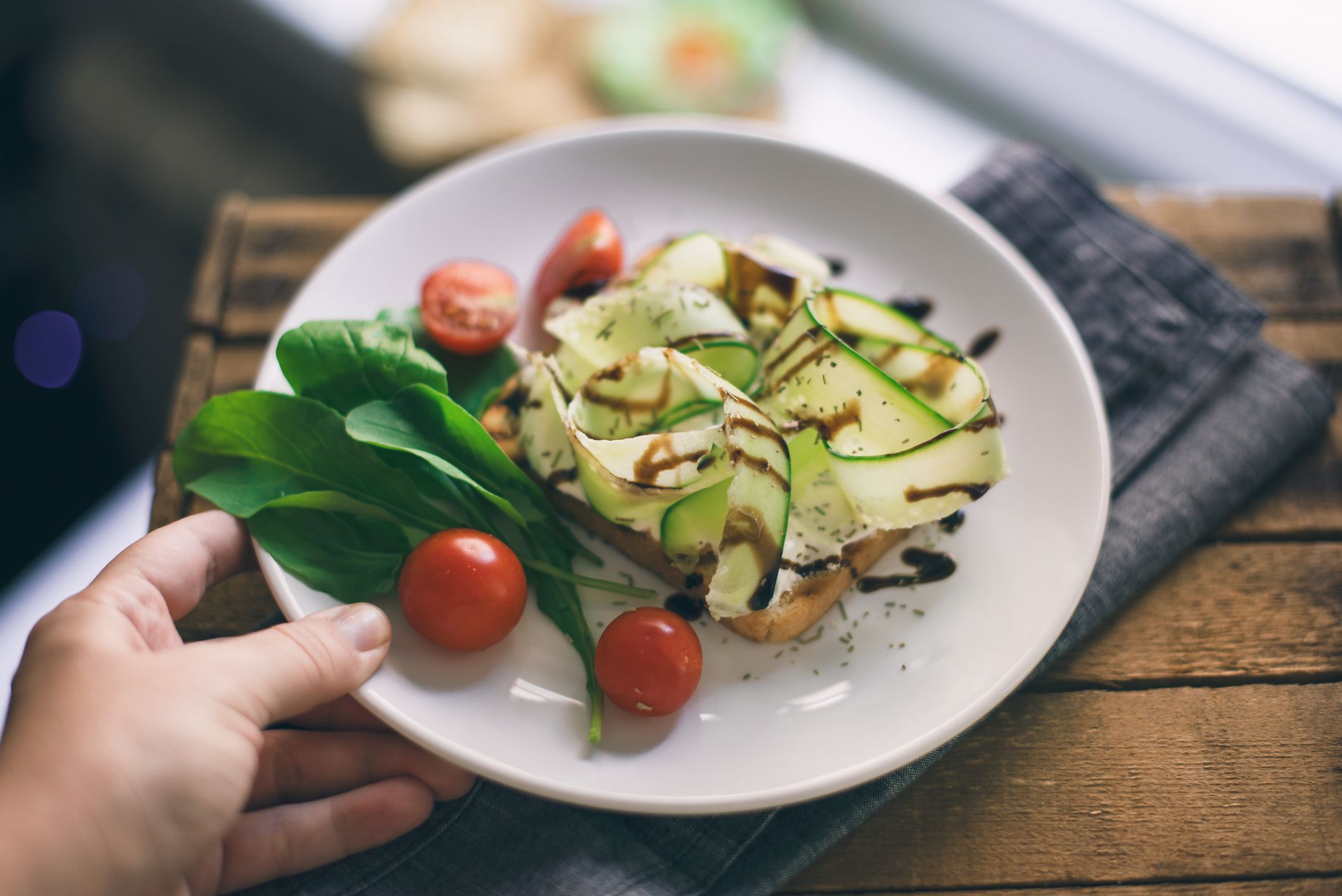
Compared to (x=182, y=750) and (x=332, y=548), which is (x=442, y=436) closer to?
(x=332, y=548)

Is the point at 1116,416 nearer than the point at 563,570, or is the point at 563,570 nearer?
the point at 563,570

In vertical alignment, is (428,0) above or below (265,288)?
above

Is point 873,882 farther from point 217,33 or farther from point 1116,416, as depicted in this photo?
point 217,33

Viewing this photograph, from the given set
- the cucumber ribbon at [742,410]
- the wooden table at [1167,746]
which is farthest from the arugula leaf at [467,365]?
the wooden table at [1167,746]

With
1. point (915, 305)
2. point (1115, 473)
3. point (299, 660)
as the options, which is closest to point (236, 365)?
point (299, 660)

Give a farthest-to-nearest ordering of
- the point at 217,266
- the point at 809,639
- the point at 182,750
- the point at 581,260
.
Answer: the point at 217,266 → the point at 581,260 → the point at 809,639 → the point at 182,750

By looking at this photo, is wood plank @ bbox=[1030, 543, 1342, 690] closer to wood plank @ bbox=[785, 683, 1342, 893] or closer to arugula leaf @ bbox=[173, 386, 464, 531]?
wood plank @ bbox=[785, 683, 1342, 893]

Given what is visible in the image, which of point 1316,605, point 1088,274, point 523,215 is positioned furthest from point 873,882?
point 523,215
